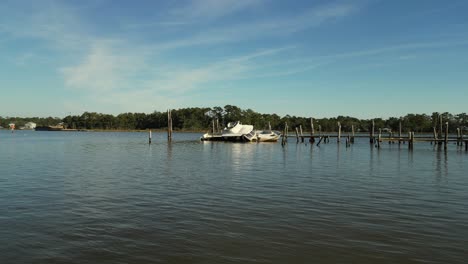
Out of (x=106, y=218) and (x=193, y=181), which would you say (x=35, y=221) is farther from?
(x=193, y=181)

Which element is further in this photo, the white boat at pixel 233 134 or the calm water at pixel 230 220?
the white boat at pixel 233 134

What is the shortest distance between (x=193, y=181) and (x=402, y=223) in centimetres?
1317

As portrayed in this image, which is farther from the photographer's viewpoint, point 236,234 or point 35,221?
point 35,221

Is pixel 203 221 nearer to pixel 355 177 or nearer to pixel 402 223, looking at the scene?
pixel 402 223

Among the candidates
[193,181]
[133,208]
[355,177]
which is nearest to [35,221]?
[133,208]

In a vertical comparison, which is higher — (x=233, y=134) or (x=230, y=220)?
(x=233, y=134)

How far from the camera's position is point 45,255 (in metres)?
9.57

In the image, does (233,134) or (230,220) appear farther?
(233,134)

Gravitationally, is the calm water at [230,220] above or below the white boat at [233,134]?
below

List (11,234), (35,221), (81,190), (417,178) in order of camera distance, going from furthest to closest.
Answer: (417,178) → (81,190) → (35,221) → (11,234)

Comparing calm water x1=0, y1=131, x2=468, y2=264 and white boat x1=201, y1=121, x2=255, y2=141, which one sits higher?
white boat x1=201, y1=121, x2=255, y2=141

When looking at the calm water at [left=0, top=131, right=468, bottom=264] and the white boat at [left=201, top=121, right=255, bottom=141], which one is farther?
the white boat at [left=201, top=121, right=255, bottom=141]

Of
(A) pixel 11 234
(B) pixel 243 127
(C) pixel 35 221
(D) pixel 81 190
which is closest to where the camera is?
(A) pixel 11 234

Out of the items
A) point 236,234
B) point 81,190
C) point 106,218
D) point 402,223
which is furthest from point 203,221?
point 81,190
